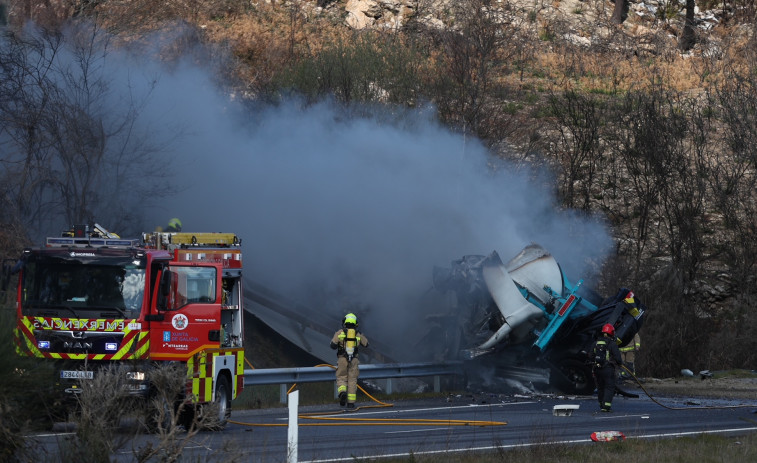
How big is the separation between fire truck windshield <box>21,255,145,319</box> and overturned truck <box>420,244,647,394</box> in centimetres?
857

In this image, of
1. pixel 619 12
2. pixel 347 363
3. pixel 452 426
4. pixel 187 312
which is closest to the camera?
pixel 187 312

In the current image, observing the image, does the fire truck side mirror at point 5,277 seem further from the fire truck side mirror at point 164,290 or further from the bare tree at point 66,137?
the bare tree at point 66,137

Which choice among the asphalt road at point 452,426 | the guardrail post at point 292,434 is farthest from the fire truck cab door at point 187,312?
the guardrail post at point 292,434

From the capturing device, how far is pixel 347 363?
18.8 m

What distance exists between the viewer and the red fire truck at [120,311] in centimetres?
1376

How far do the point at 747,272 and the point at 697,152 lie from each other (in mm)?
6133

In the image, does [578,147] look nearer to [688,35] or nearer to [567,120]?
[567,120]

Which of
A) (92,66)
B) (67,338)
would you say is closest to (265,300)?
(92,66)

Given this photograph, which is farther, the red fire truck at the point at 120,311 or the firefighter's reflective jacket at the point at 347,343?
the firefighter's reflective jacket at the point at 347,343

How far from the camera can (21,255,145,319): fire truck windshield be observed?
14047 millimetres

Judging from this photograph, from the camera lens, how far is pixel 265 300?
25.7 metres

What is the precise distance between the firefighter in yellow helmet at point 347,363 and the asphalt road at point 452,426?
0.38 meters

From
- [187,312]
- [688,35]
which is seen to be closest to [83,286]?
[187,312]

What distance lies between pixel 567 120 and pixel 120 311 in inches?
1228
